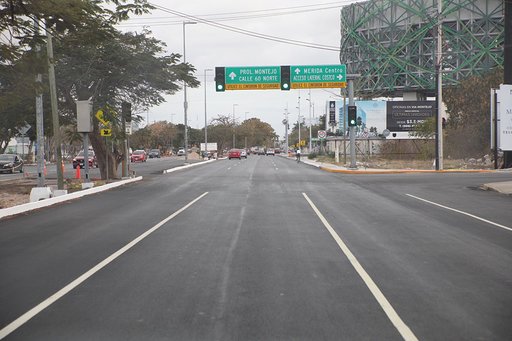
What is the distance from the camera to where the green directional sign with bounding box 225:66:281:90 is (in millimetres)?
36562

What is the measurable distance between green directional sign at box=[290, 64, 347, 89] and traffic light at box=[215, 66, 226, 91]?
4863 millimetres

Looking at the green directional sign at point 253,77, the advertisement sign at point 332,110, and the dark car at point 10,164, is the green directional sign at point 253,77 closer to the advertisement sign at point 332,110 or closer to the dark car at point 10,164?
the dark car at point 10,164

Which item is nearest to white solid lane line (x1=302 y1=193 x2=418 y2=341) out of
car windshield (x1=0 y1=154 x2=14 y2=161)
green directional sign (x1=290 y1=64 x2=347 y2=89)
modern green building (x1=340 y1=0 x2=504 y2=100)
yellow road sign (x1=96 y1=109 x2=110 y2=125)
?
yellow road sign (x1=96 y1=109 x2=110 y2=125)

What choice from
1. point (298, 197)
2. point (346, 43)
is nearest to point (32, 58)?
point (298, 197)

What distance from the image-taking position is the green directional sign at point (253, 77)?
36562 mm

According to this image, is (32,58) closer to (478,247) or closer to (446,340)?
(478,247)

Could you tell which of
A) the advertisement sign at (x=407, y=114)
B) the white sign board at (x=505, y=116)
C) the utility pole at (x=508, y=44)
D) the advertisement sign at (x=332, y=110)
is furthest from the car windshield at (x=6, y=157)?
the advertisement sign at (x=332, y=110)

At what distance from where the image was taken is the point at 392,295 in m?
5.81

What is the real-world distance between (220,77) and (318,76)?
6.98 metres

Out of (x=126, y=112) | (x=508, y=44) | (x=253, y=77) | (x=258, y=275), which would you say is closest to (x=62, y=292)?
(x=258, y=275)

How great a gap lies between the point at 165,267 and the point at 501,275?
14.6 ft

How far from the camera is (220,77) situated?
3712cm

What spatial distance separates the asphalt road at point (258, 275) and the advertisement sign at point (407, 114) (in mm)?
56148

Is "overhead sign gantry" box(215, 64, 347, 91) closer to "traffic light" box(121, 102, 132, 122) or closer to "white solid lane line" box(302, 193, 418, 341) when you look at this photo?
"traffic light" box(121, 102, 132, 122)
